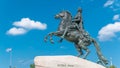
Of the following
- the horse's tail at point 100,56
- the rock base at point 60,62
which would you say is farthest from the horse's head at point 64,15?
the rock base at point 60,62

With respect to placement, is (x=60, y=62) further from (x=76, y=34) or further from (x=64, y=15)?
(x=64, y=15)

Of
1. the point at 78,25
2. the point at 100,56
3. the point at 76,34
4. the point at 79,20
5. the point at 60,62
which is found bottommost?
the point at 60,62

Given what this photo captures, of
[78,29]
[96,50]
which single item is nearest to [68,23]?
[78,29]

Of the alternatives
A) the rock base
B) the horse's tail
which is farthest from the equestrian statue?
the rock base

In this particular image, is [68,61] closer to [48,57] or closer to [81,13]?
[48,57]

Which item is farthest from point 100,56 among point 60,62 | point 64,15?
point 60,62

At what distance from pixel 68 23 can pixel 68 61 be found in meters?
2.33

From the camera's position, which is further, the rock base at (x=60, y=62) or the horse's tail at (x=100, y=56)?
the horse's tail at (x=100, y=56)

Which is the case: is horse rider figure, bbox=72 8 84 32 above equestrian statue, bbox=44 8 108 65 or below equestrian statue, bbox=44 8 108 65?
above

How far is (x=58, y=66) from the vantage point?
16.4m

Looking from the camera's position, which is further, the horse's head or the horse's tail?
the horse's head

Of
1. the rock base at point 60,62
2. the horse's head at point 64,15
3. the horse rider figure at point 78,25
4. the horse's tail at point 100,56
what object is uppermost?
the horse's head at point 64,15

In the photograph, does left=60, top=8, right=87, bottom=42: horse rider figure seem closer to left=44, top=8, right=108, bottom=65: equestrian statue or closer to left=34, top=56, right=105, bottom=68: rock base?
left=44, top=8, right=108, bottom=65: equestrian statue

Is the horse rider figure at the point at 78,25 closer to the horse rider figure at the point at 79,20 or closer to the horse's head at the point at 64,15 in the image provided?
the horse rider figure at the point at 79,20
